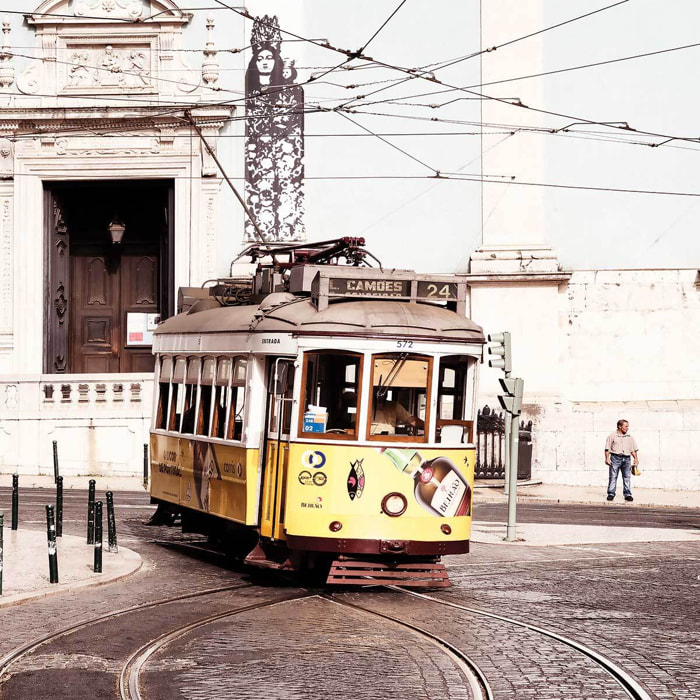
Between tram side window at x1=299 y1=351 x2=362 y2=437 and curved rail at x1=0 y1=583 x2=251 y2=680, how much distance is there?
1782mm

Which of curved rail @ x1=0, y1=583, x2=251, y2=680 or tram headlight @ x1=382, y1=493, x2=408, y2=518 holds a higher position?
tram headlight @ x1=382, y1=493, x2=408, y2=518

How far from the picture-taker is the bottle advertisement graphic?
1355 cm

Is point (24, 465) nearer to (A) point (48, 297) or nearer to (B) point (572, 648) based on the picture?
(A) point (48, 297)

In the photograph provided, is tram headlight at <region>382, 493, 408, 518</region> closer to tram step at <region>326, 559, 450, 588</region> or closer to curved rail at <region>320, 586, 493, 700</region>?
tram step at <region>326, 559, 450, 588</region>

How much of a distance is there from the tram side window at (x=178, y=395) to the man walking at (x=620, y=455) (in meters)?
11.5

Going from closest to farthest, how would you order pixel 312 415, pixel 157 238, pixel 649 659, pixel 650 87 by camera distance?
pixel 649 659 < pixel 312 415 < pixel 650 87 < pixel 157 238

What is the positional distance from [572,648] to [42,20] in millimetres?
25657

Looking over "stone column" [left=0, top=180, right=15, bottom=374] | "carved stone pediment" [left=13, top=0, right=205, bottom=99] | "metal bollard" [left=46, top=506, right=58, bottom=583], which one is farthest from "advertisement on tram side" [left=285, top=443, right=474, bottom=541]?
"carved stone pediment" [left=13, top=0, right=205, bottom=99]

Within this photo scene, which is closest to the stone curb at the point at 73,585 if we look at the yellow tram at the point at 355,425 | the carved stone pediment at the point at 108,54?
the yellow tram at the point at 355,425

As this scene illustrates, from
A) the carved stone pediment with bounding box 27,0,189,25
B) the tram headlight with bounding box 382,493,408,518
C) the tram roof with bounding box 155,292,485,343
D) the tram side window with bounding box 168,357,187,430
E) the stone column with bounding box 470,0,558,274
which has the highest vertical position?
the carved stone pediment with bounding box 27,0,189,25

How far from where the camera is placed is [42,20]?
107 feet

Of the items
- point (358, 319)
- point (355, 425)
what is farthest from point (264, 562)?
point (358, 319)

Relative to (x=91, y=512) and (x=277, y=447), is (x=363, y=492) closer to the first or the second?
(x=277, y=447)

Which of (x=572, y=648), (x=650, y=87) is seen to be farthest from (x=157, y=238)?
(x=572, y=648)
